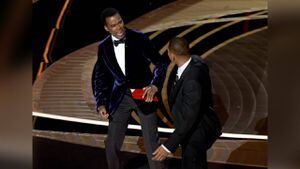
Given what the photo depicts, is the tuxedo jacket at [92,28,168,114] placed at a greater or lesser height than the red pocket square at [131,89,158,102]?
greater

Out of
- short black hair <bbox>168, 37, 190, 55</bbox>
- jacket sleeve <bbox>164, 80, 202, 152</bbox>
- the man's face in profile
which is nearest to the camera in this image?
jacket sleeve <bbox>164, 80, 202, 152</bbox>

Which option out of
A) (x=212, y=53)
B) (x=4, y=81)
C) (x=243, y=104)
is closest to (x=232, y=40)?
(x=212, y=53)

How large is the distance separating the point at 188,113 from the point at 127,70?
104 centimetres

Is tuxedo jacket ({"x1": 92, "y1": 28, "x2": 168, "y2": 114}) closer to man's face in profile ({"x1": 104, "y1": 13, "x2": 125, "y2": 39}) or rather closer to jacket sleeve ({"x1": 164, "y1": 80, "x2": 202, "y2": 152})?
man's face in profile ({"x1": 104, "y1": 13, "x2": 125, "y2": 39})

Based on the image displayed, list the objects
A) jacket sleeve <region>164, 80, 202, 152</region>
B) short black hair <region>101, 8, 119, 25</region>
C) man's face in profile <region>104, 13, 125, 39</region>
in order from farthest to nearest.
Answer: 1. short black hair <region>101, 8, 119, 25</region>
2. man's face in profile <region>104, 13, 125, 39</region>
3. jacket sleeve <region>164, 80, 202, 152</region>

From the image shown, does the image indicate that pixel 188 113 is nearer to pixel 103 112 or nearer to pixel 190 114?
pixel 190 114

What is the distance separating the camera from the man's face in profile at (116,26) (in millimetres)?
4539

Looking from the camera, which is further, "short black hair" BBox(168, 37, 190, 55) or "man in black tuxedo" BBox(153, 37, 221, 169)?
"short black hair" BBox(168, 37, 190, 55)

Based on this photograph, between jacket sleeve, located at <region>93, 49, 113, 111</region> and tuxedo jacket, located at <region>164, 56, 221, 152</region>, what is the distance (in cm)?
85

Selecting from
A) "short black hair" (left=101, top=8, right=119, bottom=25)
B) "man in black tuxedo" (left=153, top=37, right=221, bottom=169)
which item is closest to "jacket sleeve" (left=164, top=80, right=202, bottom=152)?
"man in black tuxedo" (left=153, top=37, right=221, bottom=169)

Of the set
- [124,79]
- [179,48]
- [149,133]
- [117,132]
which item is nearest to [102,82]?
[124,79]

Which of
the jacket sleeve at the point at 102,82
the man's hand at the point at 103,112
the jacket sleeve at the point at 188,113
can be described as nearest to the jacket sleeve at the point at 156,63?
the jacket sleeve at the point at 102,82

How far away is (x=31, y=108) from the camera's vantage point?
511 centimetres

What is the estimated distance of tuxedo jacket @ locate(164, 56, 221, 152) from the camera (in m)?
3.75
